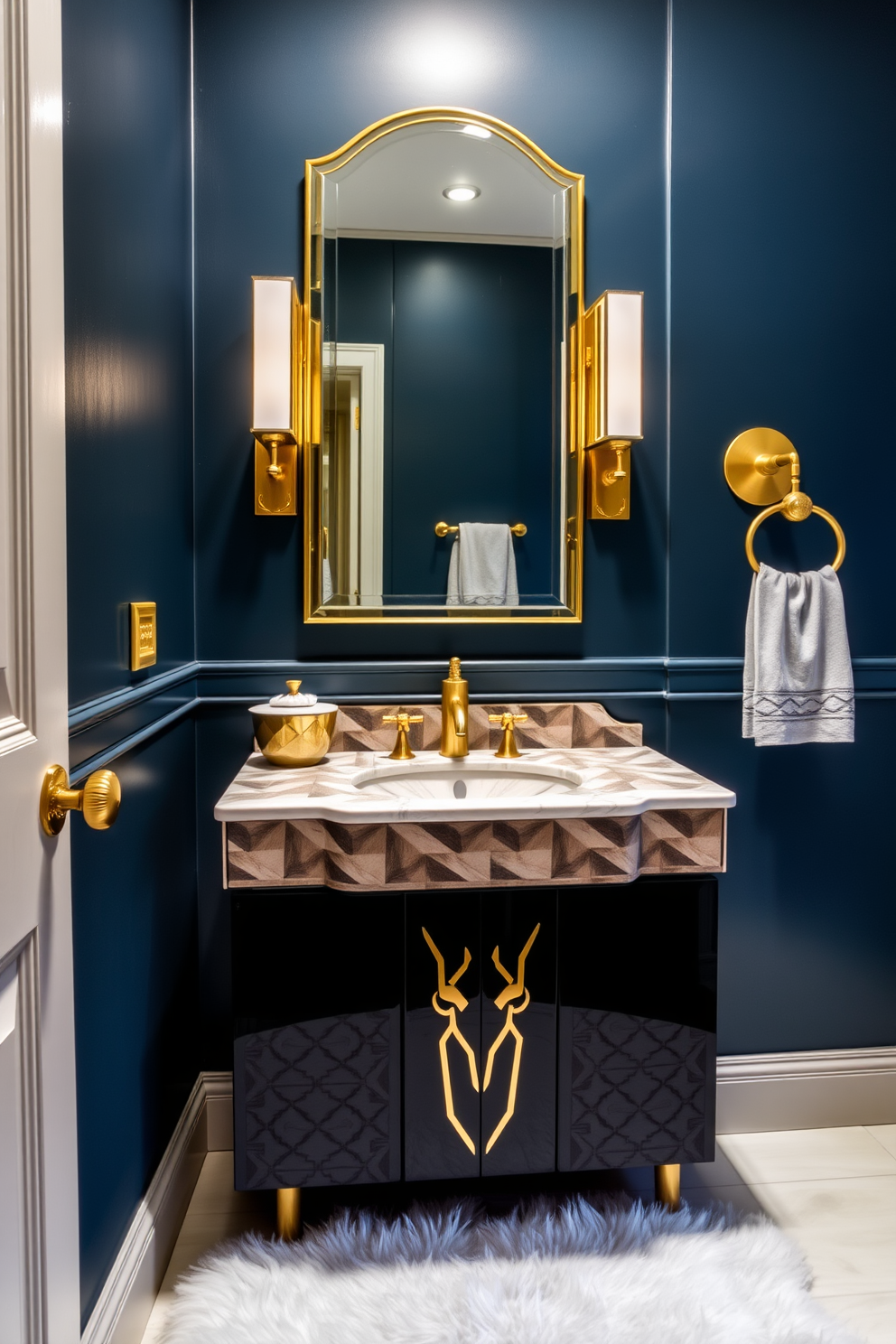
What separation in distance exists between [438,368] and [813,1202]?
1.66 metres

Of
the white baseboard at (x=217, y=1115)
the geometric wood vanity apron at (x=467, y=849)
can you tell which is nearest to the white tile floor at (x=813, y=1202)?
the white baseboard at (x=217, y=1115)

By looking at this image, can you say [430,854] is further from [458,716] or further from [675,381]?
[675,381]

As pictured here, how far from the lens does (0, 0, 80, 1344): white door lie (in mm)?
667

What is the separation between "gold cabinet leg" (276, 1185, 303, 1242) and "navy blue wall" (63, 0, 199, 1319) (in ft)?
0.69

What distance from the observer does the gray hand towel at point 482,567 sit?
180 centimetres

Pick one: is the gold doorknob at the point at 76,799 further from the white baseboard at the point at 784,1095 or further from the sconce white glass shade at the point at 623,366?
the sconce white glass shade at the point at 623,366

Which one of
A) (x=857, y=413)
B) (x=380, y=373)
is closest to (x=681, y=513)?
(x=857, y=413)

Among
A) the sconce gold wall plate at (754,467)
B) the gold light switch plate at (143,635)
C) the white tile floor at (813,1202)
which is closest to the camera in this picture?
the gold light switch plate at (143,635)

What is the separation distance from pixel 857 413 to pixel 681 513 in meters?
0.42

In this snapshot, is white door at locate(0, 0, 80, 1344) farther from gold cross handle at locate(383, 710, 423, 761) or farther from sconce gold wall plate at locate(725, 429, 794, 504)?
sconce gold wall plate at locate(725, 429, 794, 504)

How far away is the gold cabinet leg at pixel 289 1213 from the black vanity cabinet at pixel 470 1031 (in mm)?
100

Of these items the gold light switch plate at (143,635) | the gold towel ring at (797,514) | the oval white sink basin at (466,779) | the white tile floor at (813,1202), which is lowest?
the white tile floor at (813,1202)

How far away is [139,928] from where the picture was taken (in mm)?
1333

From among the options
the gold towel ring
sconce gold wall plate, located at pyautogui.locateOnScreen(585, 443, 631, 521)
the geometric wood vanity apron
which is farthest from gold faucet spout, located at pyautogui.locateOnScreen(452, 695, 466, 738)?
the gold towel ring
